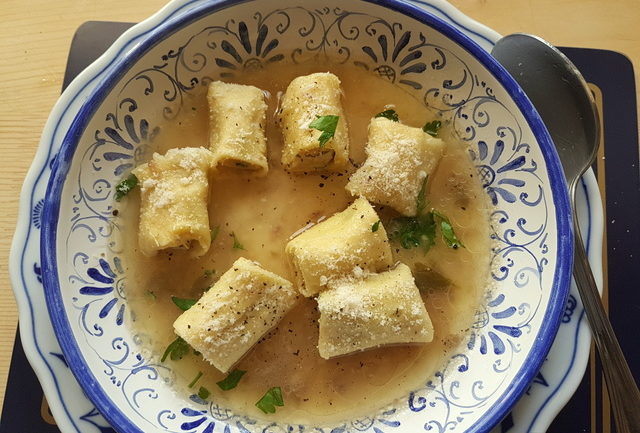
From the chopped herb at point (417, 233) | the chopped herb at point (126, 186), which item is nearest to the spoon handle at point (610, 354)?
the chopped herb at point (417, 233)

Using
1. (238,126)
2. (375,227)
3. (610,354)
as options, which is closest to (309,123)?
(238,126)

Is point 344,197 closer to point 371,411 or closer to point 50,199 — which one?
point 371,411

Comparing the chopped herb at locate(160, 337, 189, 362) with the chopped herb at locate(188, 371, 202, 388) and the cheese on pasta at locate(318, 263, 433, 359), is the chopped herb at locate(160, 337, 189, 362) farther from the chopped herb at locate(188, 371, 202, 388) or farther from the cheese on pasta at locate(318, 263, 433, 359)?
the cheese on pasta at locate(318, 263, 433, 359)

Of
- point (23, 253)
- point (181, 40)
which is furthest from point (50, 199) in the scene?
point (181, 40)

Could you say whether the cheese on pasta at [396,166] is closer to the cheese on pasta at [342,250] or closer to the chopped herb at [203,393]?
the cheese on pasta at [342,250]

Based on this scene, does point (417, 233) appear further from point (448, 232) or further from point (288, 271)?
point (288, 271)
